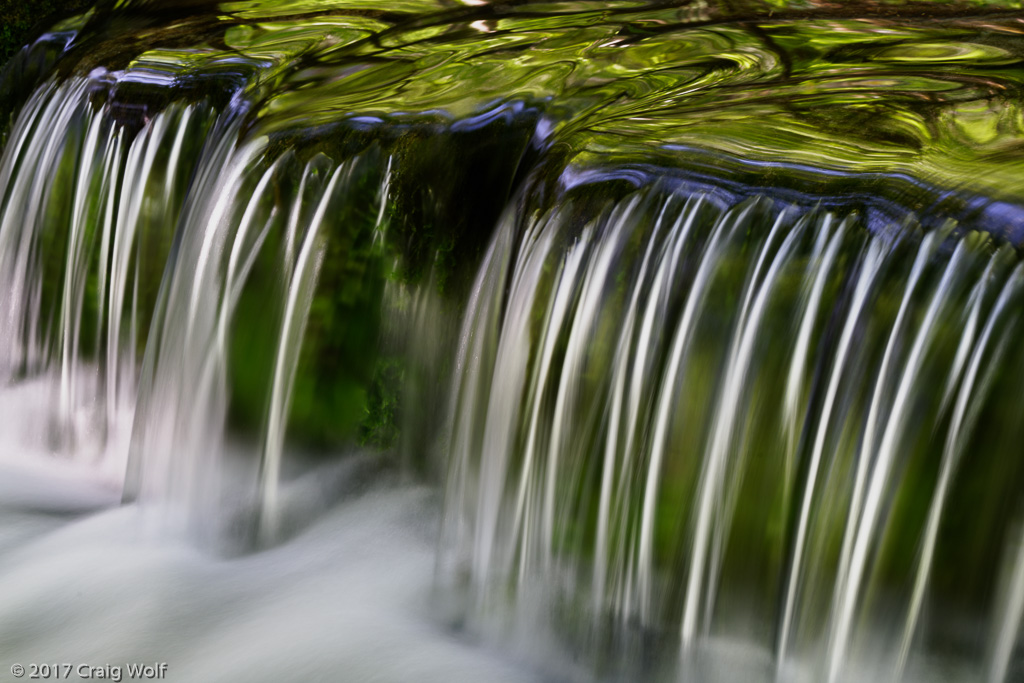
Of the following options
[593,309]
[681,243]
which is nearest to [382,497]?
[593,309]

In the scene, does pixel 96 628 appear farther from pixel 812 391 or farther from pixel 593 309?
pixel 812 391

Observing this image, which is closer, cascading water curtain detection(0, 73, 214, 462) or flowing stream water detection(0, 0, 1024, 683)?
flowing stream water detection(0, 0, 1024, 683)

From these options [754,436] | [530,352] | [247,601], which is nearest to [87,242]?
[247,601]

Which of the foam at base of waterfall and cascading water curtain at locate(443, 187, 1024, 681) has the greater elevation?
cascading water curtain at locate(443, 187, 1024, 681)

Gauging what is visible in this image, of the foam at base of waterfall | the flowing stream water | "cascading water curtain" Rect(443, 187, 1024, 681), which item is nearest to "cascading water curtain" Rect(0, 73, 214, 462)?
the flowing stream water

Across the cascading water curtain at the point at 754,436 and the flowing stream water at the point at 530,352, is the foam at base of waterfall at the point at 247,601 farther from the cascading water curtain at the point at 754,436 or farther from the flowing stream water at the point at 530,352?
the cascading water curtain at the point at 754,436

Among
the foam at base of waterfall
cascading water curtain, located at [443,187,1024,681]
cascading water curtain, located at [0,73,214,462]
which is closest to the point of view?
cascading water curtain, located at [443,187,1024,681]

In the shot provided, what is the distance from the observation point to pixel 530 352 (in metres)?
2.16

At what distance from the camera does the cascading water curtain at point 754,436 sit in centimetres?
171

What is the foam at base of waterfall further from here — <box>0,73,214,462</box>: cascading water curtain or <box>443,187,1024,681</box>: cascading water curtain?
<box>0,73,214,462</box>: cascading water curtain

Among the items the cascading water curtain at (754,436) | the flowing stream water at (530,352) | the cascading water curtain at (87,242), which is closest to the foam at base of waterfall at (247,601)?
the flowing stream water at (530,352)

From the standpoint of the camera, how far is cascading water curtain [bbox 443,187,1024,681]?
1.71 m

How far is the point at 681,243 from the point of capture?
206cm

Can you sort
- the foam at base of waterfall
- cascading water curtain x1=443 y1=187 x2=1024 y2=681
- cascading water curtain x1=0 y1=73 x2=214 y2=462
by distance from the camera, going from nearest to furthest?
cascading water curtain x1=443 y1=187 x2=1024 y2=681
the foam at base of waterfall
cascading water curtain x1=0 y1=73 x2=214 y2=462
